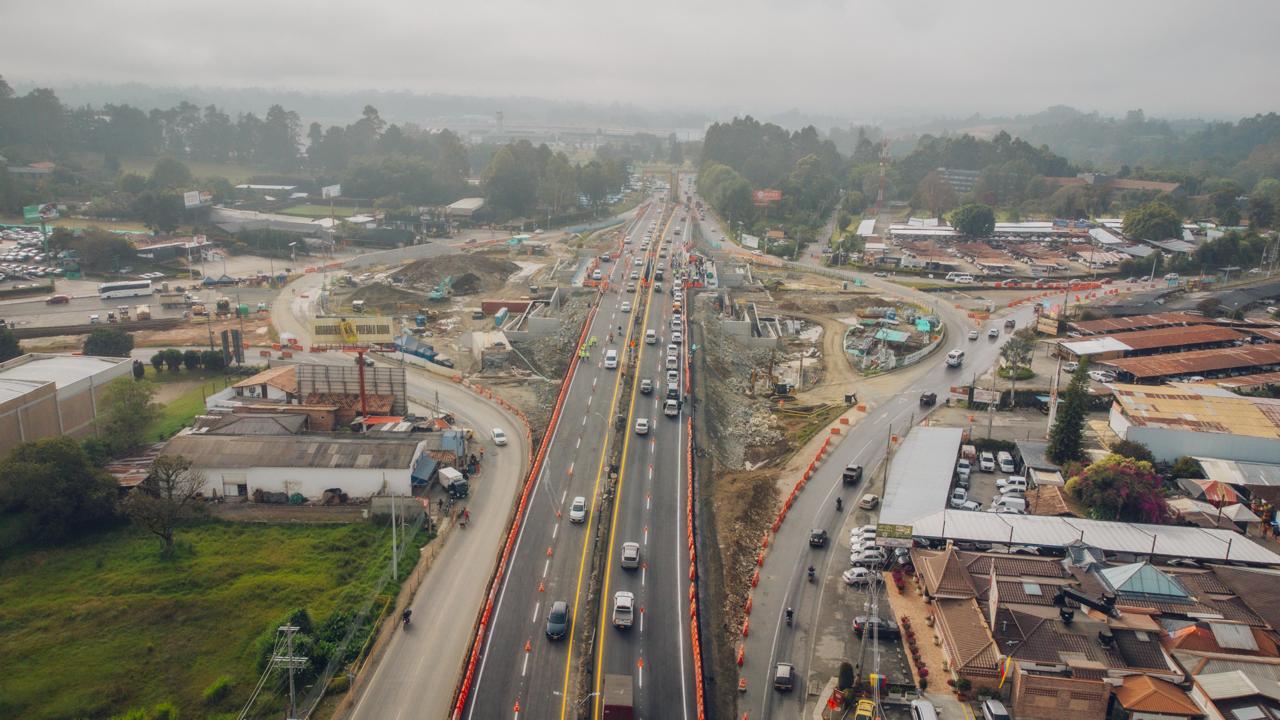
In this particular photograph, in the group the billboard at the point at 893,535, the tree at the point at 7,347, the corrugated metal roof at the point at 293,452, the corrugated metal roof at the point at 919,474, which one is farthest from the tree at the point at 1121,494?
the tree at the point at 7,347

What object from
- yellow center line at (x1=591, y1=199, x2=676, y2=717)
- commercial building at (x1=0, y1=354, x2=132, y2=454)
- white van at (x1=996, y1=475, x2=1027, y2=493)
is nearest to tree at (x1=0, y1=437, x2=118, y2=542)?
commercial building at (x1=0, y1=354, x2=132, y2=454)

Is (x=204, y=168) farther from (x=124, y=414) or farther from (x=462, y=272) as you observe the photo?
(x=124, y=414)

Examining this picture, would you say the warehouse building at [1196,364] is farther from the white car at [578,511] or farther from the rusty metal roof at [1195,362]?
the white car at [578,511]

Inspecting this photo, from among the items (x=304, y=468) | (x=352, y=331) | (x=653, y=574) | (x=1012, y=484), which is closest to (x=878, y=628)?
(x=653, y=574)

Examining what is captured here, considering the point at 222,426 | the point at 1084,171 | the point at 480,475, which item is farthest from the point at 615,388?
the point at 1084,171

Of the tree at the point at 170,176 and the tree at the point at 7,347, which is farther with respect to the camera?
the tree at the point at 170,176

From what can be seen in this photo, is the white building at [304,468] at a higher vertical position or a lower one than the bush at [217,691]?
higher

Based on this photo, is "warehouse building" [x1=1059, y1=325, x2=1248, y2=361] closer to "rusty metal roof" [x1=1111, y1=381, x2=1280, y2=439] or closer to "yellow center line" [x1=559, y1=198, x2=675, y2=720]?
"rusty metal roof" [x1=1111, y1=381, x2=1280, y2=439]
